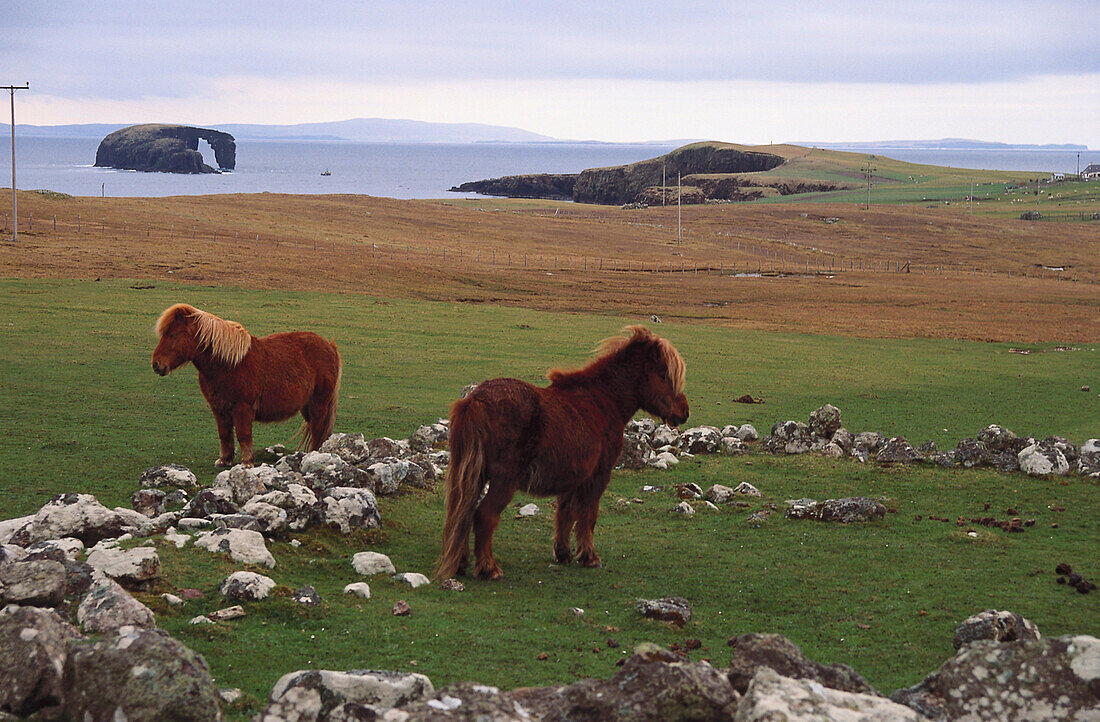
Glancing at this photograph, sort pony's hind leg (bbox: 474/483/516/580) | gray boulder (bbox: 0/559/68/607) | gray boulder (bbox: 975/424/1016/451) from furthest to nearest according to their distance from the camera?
1. gray boulder (bbox: 975/424/1016/451)
2. pony's hind leg (bbox: 474/483/516/580)
3. gray boulder (bbox: 0/559/68/607)

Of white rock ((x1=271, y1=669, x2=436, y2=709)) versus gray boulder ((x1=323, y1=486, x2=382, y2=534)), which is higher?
white rock ((x1=271, y1=669, x2=436, y2=709))

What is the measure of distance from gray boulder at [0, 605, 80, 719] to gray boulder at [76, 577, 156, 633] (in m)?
1.61

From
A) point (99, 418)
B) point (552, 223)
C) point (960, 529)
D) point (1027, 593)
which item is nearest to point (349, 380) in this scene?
point (99, 418)

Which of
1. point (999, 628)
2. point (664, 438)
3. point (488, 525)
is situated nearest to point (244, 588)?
point (488, 525)

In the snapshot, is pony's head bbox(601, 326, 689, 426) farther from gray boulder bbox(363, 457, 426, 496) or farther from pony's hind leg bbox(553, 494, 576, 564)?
gray boulder bbox(363, 457, 426, 496)

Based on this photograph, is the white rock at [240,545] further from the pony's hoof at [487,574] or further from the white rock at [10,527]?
the pony's hoof at [487,574]

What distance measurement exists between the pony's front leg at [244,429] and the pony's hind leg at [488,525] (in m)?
5.56

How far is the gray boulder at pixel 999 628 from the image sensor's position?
730cm

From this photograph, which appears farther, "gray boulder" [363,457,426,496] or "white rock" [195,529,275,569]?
"gray boulder" [363,457,426,496]

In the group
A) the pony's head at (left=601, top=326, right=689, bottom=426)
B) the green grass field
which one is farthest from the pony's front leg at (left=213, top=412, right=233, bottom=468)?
the pony's head at (left=601, top=326, right=689, bottom=426)

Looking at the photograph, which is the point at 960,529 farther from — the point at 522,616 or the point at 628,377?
the point at 522,616

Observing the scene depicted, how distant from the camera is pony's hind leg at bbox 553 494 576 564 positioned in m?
10.5

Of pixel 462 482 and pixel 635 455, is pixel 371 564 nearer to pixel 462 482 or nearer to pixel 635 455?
pixel 462 482

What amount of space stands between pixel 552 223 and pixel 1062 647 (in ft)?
320
